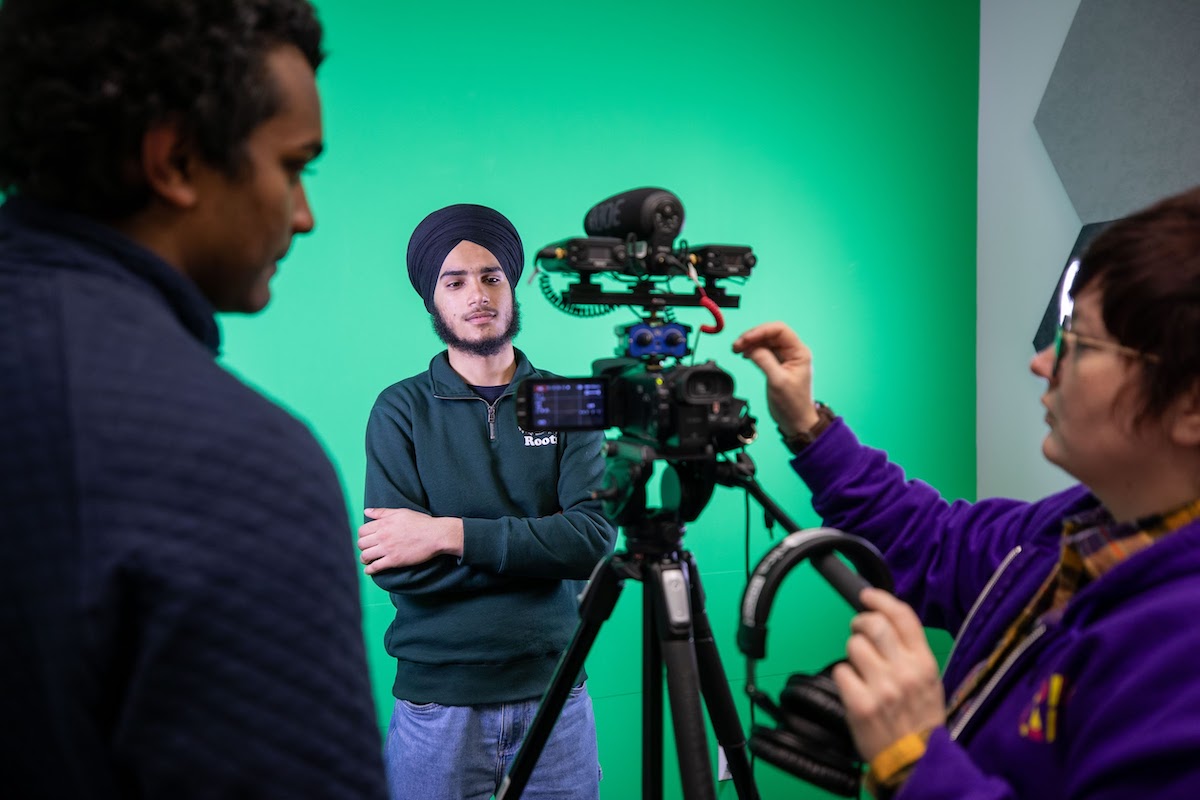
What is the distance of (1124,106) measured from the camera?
2346 millimetres

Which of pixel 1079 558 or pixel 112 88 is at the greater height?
pixel 112 88

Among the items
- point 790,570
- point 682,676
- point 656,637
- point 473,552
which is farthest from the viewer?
point 473,552

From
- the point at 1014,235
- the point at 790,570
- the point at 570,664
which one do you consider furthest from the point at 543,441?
the point at 1014,235

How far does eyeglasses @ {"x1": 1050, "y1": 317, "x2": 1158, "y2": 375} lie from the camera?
766mm

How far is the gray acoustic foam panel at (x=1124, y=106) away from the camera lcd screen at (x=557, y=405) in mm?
2084

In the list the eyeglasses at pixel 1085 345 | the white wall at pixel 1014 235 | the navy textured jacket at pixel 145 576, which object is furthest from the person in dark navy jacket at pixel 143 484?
the white wall at pixel 1014 235

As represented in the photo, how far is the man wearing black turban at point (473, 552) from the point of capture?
5.10 feet

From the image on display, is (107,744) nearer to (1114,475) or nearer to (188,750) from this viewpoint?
(188,750)

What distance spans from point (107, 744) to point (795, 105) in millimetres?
2652

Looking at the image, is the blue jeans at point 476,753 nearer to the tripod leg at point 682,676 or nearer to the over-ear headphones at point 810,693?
the tripod leg at point 682,676

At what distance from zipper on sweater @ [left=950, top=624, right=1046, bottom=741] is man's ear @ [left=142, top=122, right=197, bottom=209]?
92 cm

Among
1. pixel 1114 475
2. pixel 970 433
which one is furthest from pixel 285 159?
pixel 970 433

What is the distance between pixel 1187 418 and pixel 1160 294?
0.12 meters

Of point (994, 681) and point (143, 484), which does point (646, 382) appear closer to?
point (994, 681)
